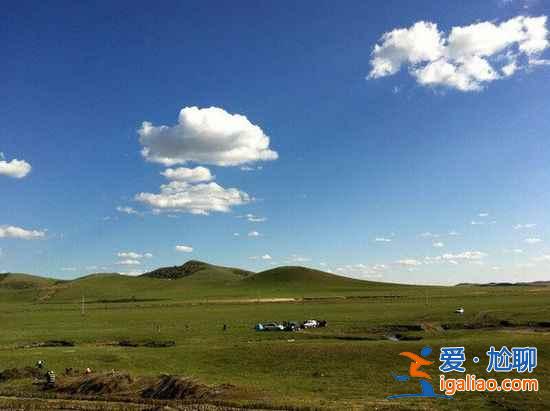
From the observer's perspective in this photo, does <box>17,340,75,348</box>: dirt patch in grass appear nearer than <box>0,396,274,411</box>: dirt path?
No

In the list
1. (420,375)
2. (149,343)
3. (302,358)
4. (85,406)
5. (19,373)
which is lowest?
(85,406)

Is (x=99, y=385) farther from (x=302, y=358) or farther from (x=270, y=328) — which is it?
(x=270, y=328)

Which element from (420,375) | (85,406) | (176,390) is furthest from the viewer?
(420,375)

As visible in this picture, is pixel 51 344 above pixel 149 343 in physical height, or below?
below

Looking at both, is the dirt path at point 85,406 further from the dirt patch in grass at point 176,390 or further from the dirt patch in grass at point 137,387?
the dirt patch in grass at point 176,390

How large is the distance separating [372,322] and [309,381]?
40.0 meters

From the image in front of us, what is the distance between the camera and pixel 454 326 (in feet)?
234

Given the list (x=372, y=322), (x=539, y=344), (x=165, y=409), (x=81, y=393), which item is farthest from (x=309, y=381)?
(x=372, y=322)

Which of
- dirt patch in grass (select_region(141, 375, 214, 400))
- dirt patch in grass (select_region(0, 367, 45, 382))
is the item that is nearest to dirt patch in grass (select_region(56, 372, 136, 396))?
dirt patch in grass (select_region(141, 375, 214, 400))

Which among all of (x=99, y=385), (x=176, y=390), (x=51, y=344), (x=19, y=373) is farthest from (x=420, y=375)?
(x=51, y=344)

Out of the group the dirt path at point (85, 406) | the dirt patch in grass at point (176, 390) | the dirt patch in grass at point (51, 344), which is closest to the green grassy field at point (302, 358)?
the dirt patch in grass at point (51, 344)

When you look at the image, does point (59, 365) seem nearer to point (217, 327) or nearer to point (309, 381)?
point (309, 381)

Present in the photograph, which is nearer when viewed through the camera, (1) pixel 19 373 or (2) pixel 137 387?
(2) pixel 137 387

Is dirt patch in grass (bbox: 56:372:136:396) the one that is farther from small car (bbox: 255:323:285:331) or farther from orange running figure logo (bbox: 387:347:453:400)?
small car (bbox: 255:323:285:331)
